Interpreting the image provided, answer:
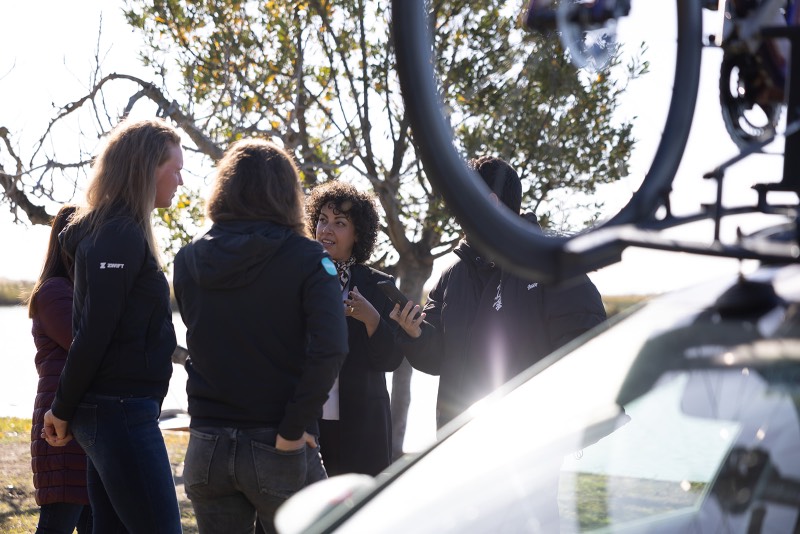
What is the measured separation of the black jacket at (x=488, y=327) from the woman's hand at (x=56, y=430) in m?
1.25

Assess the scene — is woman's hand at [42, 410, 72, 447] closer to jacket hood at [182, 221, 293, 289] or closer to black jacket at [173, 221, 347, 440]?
black jacket at [173, 221, 347, 440]

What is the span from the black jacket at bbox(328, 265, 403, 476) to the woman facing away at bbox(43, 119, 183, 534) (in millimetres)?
734

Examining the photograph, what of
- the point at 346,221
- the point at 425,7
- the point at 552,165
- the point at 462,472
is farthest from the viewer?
the point at 552,165

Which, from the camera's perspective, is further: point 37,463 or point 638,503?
point 37,463

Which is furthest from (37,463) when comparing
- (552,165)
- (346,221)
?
(552,165)

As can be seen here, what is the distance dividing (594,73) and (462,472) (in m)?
0.96

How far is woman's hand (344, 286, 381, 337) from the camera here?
12.0ft

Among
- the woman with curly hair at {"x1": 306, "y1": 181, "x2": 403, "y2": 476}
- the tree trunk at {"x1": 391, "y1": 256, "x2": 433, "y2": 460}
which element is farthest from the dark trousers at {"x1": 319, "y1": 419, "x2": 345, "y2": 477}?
the tree trunk at {"x1": 391, "y1": 256, "x2": 433, "y2": 460}

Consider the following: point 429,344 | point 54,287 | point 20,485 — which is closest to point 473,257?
point 429,344

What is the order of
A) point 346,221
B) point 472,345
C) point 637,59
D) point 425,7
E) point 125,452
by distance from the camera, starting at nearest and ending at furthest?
point 425,7 < point 637,59 < point 125,452 < point 472,345 < point 346,221

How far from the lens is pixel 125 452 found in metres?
3.07

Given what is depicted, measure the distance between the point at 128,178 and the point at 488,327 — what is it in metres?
1.34

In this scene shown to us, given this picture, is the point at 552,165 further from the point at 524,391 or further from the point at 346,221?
the point at 524,391

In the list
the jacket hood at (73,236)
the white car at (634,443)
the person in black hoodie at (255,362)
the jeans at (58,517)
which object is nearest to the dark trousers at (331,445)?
the person in black hoodie at (255,362)
